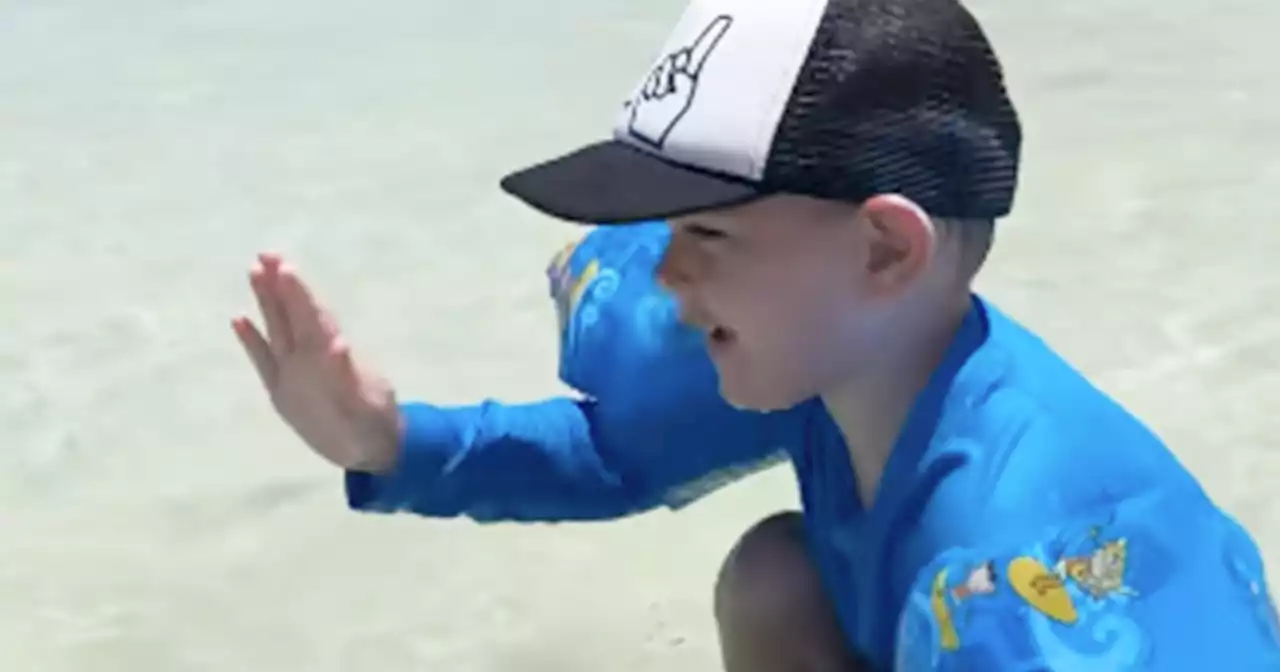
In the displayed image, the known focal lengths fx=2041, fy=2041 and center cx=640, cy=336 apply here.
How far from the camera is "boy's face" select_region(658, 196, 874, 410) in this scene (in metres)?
0.82

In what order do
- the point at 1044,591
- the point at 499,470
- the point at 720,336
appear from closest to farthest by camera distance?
the point at 1044,591 → the point at 720,336 → the point at 499,470

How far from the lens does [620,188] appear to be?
82cm

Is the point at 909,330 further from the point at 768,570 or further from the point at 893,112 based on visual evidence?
the point at 768,570

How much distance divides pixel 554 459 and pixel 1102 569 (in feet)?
1.07

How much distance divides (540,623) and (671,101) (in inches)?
22.5

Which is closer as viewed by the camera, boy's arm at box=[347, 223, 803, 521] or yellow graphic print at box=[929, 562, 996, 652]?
yellow graphic print at box=[929, 562, 996, 652]

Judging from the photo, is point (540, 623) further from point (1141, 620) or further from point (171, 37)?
point (171, 37)

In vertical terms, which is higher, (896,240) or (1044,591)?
(896,240)

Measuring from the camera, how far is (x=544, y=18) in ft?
8.66

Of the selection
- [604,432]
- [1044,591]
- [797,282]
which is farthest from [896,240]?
[604,432]

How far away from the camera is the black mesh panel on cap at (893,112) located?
0.80 metres

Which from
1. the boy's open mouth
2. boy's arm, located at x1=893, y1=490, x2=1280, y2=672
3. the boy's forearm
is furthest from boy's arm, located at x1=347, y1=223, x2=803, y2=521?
boy's arm, located at x1=893, y1=490, x2=1280, y2=672

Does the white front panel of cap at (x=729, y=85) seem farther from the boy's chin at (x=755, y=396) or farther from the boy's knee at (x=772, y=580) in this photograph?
the boy's knee at (x=772, y=580)

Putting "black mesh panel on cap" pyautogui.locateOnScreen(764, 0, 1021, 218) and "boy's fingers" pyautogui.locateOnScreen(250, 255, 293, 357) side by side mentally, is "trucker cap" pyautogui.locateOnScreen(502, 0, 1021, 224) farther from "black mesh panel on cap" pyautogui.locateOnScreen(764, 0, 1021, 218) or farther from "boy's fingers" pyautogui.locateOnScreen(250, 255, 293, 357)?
"boy's fingers" pyautogui.locateOnScreen(250, 255, 293, 357)
